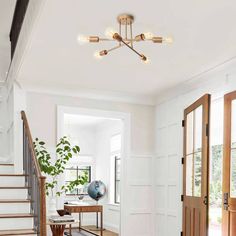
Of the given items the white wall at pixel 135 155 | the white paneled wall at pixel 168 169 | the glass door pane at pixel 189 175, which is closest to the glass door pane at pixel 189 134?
the glass door pane at pixel 189 175

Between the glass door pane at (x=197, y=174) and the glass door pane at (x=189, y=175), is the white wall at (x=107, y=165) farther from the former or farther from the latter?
the glass door pane at (x=197, y=174)

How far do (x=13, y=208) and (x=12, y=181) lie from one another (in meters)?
0.56

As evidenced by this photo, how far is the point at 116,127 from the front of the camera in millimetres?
9555

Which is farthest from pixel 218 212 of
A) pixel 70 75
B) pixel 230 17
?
pixel 230 17

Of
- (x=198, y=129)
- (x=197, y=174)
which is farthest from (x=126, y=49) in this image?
(x=197, y=174)

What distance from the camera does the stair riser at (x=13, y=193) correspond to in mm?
5523

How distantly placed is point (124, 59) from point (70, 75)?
1174 mm

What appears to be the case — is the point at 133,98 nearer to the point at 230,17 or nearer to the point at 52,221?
the point at 52,221

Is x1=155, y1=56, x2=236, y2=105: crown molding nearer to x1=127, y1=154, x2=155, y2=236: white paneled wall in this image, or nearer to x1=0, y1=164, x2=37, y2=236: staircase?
x1=127, y1=154, x2=155, y2=236: white paneled wall

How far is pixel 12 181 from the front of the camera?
5785 millimetres

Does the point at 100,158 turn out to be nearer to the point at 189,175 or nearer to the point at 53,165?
the point at 53,165

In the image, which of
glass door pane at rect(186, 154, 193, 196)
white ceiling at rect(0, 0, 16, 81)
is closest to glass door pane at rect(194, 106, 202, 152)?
glass door pane at rect(186, 154, 193, 196)

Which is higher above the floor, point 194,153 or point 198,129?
point 198,129

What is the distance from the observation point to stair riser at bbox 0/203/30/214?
529cm
